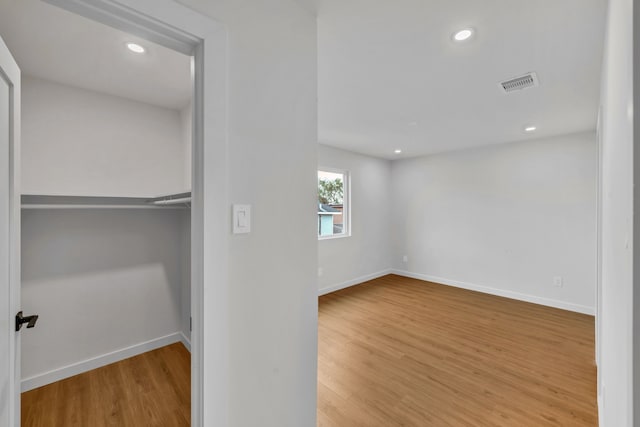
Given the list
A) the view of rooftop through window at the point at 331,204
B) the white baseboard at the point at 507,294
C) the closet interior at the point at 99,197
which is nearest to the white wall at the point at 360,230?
the view of rooftop through window at the point at 331,204

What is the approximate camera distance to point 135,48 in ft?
5.65

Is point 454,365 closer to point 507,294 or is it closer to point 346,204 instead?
point 507,294

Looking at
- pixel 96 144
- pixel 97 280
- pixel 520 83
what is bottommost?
pixel 97 280

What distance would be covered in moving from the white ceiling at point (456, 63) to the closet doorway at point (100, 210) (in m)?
1.12

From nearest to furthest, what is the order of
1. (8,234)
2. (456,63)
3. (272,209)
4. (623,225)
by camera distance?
1. (623,225)
2. (8,234)
3. (272,209)
4. (456,63)

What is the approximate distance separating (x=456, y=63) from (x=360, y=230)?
11.2ft

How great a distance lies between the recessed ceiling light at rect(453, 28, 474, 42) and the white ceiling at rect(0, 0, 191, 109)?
1.75m

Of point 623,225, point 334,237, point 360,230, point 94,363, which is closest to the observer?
point 623,225

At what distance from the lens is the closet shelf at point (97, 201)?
1.87m

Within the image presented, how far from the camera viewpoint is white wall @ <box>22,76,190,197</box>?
2.08 meters

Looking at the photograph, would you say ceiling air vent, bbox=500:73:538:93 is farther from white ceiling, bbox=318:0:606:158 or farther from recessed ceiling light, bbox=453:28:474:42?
recessed ceiling light, bbox=453:28:474:42

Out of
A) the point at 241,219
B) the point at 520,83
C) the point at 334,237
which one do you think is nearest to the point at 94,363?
the point at 241,219

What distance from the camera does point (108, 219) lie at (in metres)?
2.38

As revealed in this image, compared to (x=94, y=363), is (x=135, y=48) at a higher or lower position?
higher
